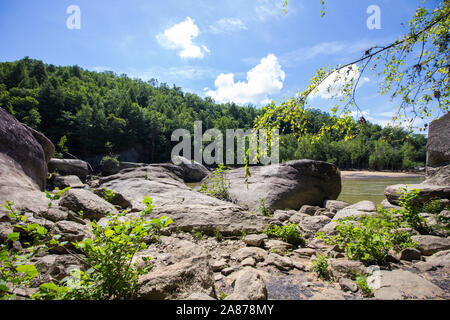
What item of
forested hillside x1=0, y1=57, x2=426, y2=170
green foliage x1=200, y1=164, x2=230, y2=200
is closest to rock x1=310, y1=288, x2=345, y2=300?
green foliage x1=200, y1=164, x2=230, y2=200

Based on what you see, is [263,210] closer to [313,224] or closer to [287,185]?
[313,224]

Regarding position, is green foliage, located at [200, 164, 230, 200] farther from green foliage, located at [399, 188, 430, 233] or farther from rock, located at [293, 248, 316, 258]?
green foliage, located at [399, 188, 430, 233]

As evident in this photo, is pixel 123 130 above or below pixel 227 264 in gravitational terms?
above

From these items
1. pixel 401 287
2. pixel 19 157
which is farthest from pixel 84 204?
pixel 401 287

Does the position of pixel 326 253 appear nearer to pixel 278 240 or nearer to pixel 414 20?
pixel 278 240

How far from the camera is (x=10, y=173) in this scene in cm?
466

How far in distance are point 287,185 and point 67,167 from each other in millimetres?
16685

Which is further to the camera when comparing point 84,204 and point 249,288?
point 84,204

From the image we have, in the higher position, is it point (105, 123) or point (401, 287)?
point (105, 123)

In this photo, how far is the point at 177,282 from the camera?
2.12 meters

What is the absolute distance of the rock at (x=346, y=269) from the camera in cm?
284
